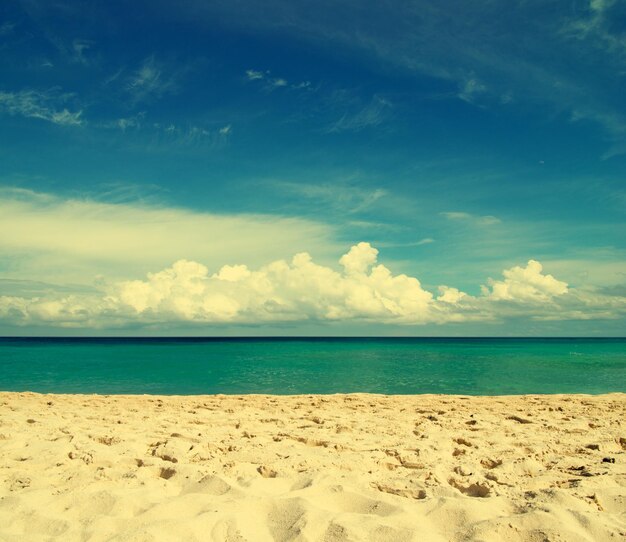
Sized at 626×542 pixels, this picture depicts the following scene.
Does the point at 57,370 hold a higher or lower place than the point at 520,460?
lower

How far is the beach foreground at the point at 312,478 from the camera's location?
3943mm

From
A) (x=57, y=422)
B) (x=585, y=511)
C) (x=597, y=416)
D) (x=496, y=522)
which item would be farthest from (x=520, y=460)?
(x=57, y=422)

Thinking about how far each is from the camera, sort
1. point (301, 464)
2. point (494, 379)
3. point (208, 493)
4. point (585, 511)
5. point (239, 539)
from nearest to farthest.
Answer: point (239, 539), point (585, 511), point (208, 493), point (301, 464), point (494, 379)

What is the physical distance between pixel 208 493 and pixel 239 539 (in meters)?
1.12

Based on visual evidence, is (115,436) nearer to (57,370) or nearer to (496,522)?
(496,522)

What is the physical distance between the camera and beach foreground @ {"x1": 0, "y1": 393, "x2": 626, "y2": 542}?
155 inches

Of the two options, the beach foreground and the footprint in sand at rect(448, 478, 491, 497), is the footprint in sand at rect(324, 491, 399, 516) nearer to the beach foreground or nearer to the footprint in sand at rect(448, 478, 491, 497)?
the beach foreground

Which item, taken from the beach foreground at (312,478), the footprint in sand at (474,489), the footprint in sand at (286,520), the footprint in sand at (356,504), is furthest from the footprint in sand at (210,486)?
the footprint in sand at (474,489)

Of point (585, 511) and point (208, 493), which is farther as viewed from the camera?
point (208, 493)

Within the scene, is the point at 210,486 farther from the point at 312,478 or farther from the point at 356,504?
the point at 356,504

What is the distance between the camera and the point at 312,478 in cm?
517

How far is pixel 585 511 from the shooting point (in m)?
4.13

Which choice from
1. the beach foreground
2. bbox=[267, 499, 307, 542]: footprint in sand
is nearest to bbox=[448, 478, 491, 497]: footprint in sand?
the beach foreground

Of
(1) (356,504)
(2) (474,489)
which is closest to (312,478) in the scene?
(1) (356,504)
